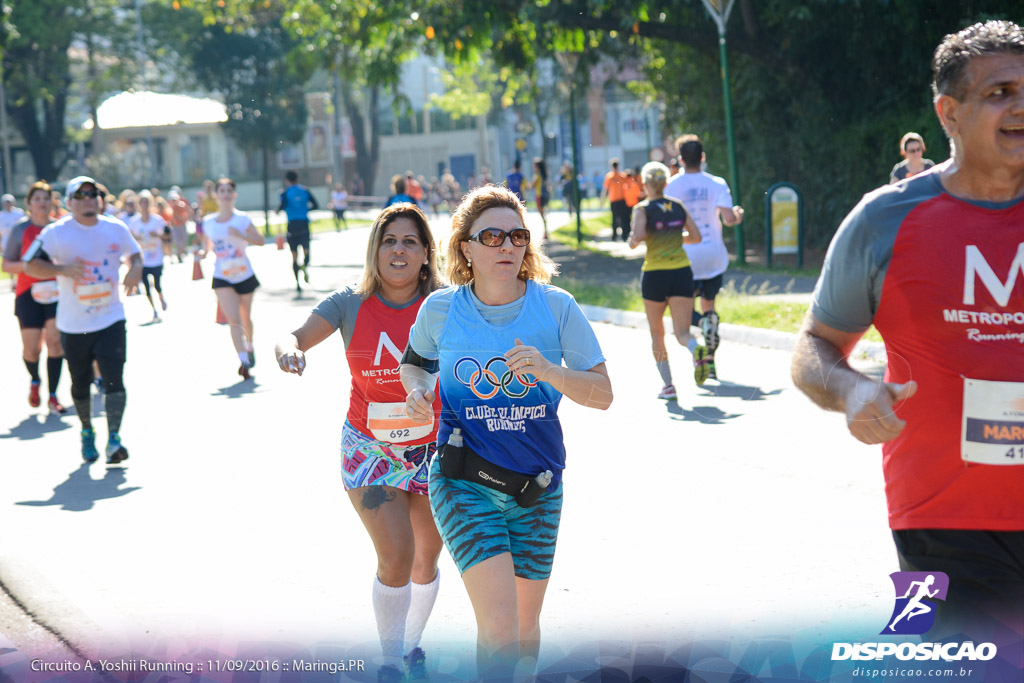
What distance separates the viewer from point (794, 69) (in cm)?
2194

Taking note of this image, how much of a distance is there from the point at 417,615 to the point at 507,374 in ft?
3.87

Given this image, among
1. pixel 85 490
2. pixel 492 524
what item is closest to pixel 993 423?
pixel 492 524

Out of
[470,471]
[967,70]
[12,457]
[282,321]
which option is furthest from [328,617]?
[282,321]

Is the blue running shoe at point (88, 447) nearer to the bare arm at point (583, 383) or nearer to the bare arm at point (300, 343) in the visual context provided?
the bare arm at point (300, 343)

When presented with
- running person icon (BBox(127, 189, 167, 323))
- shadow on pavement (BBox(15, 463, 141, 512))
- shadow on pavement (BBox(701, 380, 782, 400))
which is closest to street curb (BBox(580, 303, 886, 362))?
shadow on pavement (BBox(701, 380, 782, 400))

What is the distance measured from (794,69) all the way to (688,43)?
194 centimetres

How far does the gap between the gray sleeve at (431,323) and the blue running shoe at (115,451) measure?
16.9 feet

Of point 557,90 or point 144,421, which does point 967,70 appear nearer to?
point 144,421

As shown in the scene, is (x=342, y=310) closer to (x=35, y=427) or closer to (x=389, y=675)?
(x=389, y=675)

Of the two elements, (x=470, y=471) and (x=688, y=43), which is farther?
(x=688, y=43)

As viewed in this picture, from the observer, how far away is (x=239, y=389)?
11500 millimetres

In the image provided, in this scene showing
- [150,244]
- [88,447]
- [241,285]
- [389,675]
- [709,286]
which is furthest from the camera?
[150,244]

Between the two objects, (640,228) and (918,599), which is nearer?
(918,599)

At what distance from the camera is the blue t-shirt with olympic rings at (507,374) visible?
3.67m
